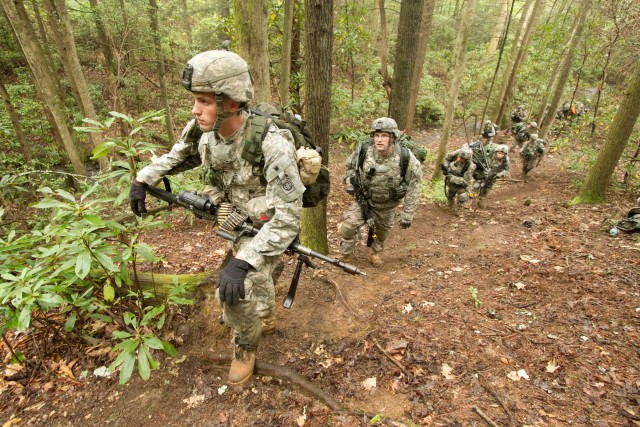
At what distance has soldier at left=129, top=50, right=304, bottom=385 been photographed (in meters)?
2.49

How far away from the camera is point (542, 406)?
2594 mm

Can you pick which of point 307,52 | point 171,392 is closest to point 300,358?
point 171,392

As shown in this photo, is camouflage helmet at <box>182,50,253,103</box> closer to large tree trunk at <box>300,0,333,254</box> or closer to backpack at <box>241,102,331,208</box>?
backpack at <box>241,102,331,208</box>

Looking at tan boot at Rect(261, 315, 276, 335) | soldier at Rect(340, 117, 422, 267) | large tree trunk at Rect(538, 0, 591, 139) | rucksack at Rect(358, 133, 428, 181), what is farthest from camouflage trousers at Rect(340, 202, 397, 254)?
large tree trunk at Rect(538, 0, 591, 139)

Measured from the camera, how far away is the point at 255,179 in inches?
117

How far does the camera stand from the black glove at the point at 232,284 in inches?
96.0

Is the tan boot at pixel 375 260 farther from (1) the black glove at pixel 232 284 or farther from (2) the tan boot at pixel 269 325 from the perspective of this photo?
(1) the black glove at pixel 232 284

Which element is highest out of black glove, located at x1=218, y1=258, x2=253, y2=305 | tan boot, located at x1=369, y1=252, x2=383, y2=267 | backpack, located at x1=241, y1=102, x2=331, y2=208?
backpack, located at x1=241, y1=102, x2=331, y2=208

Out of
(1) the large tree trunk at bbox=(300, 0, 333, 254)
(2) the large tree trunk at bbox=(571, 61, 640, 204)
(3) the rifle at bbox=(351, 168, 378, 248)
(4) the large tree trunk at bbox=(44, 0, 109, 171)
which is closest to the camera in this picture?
(1) the large tree trunk at bbox=(300, 0, 333, 254)

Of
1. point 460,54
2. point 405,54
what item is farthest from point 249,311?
point 460,54

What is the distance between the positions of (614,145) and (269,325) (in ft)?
29.1

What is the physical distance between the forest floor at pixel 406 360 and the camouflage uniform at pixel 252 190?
0.61 meters

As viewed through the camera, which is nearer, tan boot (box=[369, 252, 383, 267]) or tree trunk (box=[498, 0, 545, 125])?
tan boot (box=[369, 252, 383, 267])

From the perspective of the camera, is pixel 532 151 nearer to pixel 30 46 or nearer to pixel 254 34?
pixel 254 34
